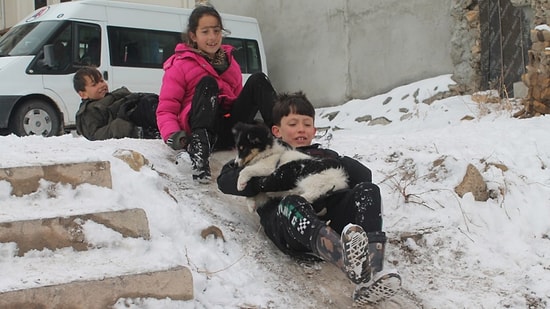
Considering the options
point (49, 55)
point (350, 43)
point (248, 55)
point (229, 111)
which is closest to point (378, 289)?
point (229, 111)

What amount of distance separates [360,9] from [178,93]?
269 inches

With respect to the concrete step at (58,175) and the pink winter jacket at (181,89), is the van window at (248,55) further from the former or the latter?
the concrete step at (58,175)

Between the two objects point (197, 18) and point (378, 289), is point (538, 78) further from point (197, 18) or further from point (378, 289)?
point (378, 289)

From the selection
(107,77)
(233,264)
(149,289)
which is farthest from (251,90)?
(107,77)

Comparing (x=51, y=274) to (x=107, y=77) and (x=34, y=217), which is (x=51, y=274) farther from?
(x=107, y=77)

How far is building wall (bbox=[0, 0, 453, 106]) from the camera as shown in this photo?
31.0ft

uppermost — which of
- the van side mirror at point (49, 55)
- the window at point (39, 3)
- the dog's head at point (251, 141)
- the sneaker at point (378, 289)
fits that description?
the window at point (39, 3)

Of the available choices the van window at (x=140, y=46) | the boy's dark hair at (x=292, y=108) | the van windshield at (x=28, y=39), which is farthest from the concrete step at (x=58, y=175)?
the van window at (x=140, y=46)

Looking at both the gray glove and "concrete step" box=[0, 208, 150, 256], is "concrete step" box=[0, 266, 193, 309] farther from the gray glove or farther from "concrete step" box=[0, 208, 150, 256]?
the gray glove

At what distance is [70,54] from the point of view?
9688 mm

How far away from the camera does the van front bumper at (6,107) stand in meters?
8.88

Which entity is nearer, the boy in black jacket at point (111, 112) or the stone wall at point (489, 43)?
the boy in black jacket at point (111, 112)

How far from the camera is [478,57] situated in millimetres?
8648

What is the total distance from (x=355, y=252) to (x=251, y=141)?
0.95 m
